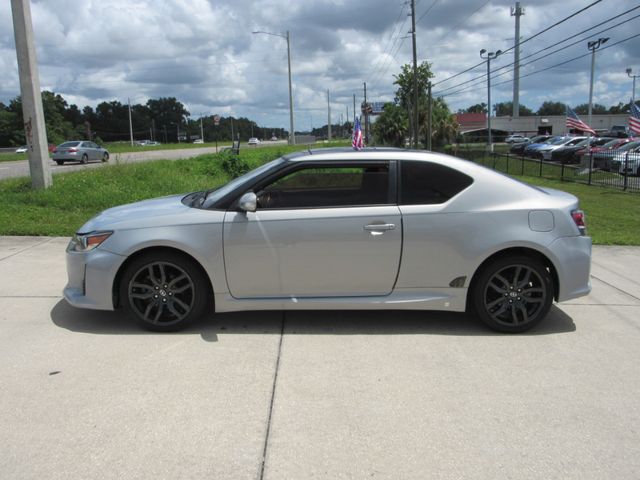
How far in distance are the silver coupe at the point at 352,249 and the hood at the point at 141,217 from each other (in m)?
0.02

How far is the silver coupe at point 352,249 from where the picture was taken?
4523mm

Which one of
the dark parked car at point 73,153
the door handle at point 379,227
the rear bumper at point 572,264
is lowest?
the rear bumper at point 572,264

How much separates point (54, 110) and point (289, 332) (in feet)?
330

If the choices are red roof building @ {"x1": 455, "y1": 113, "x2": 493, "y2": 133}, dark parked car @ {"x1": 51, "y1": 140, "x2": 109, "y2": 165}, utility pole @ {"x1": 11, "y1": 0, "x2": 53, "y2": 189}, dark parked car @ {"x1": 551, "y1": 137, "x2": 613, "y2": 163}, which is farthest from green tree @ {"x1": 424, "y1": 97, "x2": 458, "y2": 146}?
utility pole @ {"x1": 11, "y1": 0, "x2": 53, "y2": 189}

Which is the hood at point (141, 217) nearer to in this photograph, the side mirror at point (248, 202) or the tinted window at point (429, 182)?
the side mirror at point (248, 202)

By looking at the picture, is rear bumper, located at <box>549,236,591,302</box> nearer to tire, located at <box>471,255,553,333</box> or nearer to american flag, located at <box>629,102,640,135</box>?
tire, located at <box>471,255,553,333</box>

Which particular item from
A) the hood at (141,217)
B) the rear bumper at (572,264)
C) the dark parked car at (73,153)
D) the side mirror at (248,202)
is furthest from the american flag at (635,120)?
the dark parked car at (73,153)

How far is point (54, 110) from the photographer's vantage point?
302ft

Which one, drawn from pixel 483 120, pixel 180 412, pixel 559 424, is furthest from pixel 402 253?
pixel 483 120

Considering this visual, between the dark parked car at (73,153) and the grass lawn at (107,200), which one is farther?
the dark parked car at (73,153)

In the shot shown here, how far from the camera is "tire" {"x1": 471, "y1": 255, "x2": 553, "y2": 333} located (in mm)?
4656

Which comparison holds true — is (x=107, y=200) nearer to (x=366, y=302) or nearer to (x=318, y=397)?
(x=366, y=302)

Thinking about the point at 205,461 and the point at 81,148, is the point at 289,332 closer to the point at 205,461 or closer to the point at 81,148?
the point at 205,461

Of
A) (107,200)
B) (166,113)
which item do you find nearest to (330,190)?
(107,200)
